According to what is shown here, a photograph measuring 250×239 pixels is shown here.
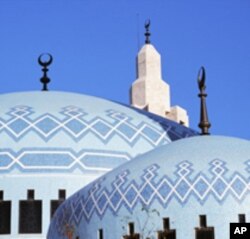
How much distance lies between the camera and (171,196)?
1209 cm

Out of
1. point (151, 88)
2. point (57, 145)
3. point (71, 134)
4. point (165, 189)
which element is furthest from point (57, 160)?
point (151, 88)

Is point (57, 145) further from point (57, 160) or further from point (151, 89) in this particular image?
point (151, 89)

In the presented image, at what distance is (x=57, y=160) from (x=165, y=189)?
5985 mm

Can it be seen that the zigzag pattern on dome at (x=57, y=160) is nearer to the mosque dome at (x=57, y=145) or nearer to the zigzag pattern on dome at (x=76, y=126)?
the mosque dome at (x=57, y=145)

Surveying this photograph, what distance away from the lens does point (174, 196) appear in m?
12.1

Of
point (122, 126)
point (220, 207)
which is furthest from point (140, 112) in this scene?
point (220, 207)

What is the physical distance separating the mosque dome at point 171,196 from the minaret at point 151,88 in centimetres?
1533

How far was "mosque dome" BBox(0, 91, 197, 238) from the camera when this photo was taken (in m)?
17.2

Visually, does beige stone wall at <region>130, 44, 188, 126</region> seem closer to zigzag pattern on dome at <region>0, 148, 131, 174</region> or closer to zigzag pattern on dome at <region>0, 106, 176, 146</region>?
zigzag pattern on dome at <region>0, 106, 176, 146</region>

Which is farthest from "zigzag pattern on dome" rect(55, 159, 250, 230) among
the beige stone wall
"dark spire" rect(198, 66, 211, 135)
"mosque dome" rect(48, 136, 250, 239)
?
the beige stone wall

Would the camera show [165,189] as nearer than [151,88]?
Yes

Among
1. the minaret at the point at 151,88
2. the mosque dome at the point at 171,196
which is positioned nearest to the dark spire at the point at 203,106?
the mosque dome at the point at 171,196

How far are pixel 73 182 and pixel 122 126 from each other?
2.21 m

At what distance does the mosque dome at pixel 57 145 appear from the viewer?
1723 cm
